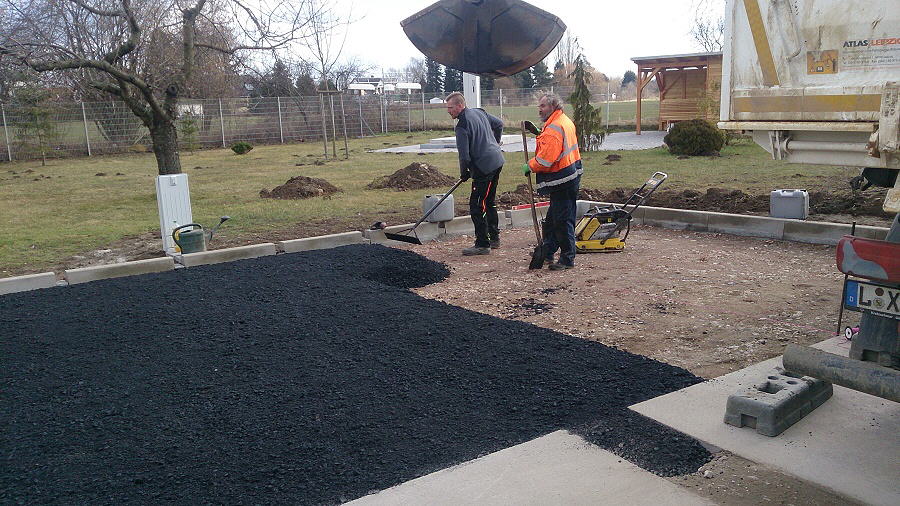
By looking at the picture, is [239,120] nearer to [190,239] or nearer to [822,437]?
[190,239]

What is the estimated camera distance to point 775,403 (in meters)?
3.50

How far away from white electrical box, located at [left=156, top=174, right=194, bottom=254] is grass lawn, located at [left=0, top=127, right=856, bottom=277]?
1073mm

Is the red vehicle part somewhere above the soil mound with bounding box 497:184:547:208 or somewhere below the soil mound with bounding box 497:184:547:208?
above

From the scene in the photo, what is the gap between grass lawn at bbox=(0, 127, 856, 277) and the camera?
9.52 m

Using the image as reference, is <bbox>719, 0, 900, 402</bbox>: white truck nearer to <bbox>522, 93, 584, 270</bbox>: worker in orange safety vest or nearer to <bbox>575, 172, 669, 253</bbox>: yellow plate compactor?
<bbox>522, 93, 584, 270</bbox>: worker in orange safety vest

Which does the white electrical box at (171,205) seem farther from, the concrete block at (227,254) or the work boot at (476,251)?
the work boot at (476,251)

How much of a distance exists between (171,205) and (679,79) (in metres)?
24.2

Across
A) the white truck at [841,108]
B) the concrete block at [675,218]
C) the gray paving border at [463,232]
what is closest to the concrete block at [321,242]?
the gray paving border at [463,232]

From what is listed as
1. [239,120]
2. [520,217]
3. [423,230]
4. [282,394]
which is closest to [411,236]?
[423,230]

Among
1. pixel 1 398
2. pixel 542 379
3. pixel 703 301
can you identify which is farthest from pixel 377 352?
pixel 703 301

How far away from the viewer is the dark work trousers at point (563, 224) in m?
7.24

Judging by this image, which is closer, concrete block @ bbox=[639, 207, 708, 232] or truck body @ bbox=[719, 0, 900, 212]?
truck body @ bbox=[719, 0, 900, 212]

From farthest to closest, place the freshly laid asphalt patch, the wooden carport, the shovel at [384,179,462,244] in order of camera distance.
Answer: the wooden carport
the shovel at [384,179,462,244]
the freshly laid asphalt patch

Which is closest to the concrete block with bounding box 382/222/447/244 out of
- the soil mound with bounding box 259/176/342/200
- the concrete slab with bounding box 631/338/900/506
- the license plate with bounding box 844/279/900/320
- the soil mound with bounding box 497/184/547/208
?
the soil mound with bounding box 497/184/547/208
